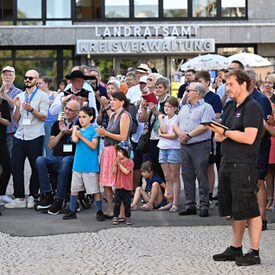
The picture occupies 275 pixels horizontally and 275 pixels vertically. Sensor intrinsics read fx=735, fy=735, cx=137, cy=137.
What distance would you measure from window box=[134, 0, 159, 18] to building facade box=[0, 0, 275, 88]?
4 cm

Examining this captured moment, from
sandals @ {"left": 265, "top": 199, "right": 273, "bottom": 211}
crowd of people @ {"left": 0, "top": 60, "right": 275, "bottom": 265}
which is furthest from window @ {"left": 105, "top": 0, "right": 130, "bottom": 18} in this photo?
sandals @ {"left": 265, "top": 199, "right": 273, "bottom": 211}

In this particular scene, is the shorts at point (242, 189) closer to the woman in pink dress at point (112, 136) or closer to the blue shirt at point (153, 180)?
the woman in pink dress at point (112, 136)

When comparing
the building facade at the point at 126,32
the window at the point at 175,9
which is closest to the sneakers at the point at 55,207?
the building facade at the point at 126,32

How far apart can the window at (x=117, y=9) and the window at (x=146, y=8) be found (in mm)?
385

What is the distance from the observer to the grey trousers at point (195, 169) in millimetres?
10219

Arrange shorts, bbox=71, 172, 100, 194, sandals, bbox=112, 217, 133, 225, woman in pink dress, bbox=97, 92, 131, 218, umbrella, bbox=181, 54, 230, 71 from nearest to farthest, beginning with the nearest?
sandals, bbox=112, 217, 133, 225
woman in pink dress, bbox=97, 92, 131, 218
shorts, bbox=71, 172, 100, 194
umbrella, bbox=181, 54, 230, 71

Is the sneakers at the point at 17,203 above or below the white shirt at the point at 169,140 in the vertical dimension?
below

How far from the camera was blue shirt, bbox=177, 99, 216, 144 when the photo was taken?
33.5ft

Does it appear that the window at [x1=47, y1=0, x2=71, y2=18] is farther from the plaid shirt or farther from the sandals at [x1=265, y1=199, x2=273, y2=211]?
the sandals at [x1=265, y1=199, x2=273, y2=211]

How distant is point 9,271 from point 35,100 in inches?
178

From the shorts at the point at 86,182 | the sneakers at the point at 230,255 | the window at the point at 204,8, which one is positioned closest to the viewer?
the sneakers at the point at 230,255

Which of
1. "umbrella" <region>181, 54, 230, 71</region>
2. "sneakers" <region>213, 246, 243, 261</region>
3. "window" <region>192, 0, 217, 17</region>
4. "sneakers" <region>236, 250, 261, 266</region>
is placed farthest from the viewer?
"window" <region>192, 0, 217, 17</region>

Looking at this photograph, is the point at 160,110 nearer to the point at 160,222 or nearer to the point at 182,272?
the point at 160,222

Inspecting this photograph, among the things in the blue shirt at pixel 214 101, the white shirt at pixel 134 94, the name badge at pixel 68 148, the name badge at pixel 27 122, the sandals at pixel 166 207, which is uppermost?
the white shirt at pixel 134 94
